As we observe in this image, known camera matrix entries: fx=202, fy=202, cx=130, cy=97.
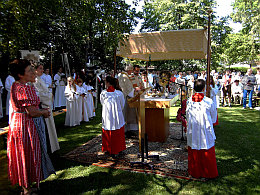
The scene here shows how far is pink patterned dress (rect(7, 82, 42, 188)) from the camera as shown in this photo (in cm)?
305

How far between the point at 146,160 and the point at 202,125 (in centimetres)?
166

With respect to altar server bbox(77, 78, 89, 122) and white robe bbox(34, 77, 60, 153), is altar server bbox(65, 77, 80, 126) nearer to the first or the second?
altar server bbox(77, 78, 89, 122)

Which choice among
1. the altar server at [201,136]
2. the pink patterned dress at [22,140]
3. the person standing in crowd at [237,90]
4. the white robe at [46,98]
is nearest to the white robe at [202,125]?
the altar server at [201,136]

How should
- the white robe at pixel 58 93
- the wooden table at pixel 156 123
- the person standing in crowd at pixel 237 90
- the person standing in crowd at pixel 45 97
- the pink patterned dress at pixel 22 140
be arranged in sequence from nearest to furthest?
the pink patterned dress at pixel 22 140
the person standing in crowd at pixel 45 97
the wooden table at pixel 156 123
the person standing in crowd at pixel 237 90
the white robe at pixel 58 93

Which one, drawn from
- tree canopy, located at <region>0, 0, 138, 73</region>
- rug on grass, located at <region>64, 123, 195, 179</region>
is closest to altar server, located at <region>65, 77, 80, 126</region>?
rug on grass, located at <region>64, 123, 195, 179</region>

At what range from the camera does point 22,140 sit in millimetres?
3100

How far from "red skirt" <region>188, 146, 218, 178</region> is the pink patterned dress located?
2.78 m

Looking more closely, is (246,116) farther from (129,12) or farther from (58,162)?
(58,162)

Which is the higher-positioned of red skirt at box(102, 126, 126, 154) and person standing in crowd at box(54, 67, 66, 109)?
person standing in crowd at box(54, 67, 66, 109)

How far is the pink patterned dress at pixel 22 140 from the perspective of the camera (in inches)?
120

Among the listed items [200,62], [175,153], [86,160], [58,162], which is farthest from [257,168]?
[200,62]

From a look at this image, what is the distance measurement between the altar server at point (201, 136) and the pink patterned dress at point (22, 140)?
2770 mm

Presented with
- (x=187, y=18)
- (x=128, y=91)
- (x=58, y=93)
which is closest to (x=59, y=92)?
(x=58, y=93)

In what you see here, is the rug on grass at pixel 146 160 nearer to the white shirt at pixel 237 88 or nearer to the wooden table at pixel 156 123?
the wooden table at pixel 156 123
